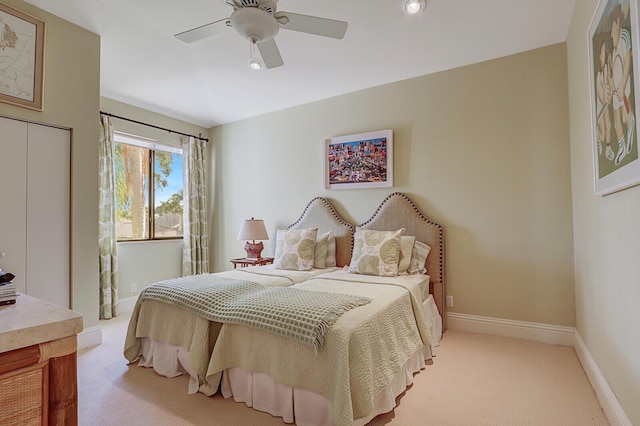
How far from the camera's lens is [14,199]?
104 inches

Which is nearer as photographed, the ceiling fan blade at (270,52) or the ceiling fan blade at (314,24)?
the ceiling fan blade at (314,24)

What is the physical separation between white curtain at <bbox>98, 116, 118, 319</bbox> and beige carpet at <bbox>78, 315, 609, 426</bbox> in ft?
3.89

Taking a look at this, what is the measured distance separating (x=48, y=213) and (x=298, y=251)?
2.29 m

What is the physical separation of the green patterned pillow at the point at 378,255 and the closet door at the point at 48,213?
8.58ft

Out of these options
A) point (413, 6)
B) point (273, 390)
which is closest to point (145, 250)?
point (273, 390)

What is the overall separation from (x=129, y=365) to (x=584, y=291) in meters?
3.60

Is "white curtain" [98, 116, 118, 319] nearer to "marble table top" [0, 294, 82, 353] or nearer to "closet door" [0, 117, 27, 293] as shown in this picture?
"closet door" [0, 117, 27, 293]

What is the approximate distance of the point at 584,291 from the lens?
258 cm

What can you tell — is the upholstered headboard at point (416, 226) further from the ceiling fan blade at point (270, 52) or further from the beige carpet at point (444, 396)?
the ceiling fan blade at point (270, 52)

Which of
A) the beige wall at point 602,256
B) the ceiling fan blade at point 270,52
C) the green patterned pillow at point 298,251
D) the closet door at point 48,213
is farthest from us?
the green patterned pillow at point 298,251

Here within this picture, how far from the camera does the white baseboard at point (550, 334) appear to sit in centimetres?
194

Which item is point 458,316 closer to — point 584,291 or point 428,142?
point 584,291

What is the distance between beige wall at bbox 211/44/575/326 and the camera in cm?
305

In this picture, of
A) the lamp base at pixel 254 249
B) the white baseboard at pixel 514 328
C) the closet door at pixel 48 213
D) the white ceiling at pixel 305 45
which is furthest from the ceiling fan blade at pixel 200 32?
the white baseboard at pixel 514 328
